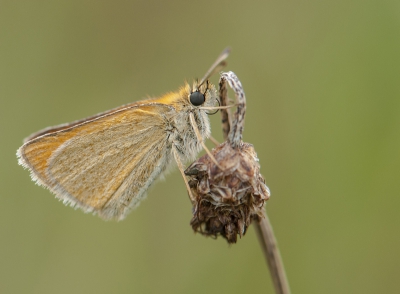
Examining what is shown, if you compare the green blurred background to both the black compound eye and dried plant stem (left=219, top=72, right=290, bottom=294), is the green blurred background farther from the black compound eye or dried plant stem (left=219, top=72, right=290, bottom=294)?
dried plant stem (left=219, top=72, right=290, bottom=294)

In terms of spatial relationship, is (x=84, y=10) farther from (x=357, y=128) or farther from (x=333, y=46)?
(x=357, y=128)

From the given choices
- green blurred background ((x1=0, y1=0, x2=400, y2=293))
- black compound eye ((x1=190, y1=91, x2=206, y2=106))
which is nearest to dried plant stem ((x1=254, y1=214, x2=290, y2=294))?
black compound eye ((x1=190, y1=91, x2=206, y2=106))

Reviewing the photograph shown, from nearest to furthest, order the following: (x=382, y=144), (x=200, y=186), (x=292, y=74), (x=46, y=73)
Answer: (x=200, y=186) < (x=382, y=144) < (x=292, y=74) < (x=46, y=73)

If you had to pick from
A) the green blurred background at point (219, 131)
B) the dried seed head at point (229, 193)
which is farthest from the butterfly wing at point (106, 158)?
the green blurred background at point (219, 131)

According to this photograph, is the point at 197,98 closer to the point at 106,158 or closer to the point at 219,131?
the point at 106,158

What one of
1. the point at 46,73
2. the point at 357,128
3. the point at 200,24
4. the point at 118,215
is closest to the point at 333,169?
the point at 357,128

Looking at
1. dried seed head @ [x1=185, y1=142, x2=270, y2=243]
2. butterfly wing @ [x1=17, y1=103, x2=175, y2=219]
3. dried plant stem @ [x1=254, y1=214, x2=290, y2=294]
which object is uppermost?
butterfly wing @ [x1=17, y1=103, x2=175, y2=219]

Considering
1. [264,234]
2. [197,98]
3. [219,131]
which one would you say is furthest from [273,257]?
[219,131]
